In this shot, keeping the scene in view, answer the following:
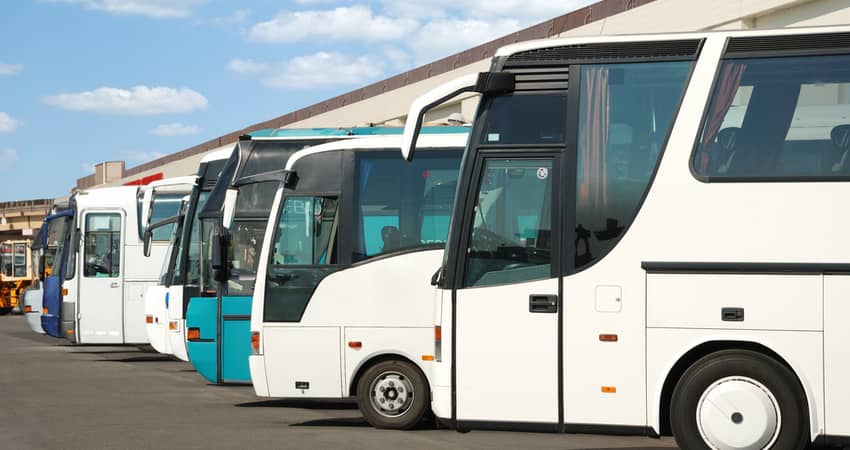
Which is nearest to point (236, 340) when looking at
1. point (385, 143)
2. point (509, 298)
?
point (385, 143)

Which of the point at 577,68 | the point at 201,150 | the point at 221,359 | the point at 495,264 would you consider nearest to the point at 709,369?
the point at 495,264

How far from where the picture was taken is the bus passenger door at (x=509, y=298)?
902 centimetres

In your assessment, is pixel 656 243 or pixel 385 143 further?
pixel 385 143

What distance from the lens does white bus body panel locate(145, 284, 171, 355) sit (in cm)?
1923

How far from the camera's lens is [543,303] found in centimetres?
908

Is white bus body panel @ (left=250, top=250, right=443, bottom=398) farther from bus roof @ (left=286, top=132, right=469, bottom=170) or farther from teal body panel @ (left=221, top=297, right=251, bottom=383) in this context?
teal body panel @ (left=221, top=297, right=251, bottom=383)

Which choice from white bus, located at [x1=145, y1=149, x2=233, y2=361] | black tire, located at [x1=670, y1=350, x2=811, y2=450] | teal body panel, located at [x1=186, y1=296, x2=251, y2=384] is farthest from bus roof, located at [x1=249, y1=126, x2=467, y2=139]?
black tire, located at [x1=670, y1=350, x2=811, y2=450]

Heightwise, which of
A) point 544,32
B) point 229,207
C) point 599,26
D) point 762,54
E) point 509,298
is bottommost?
point 509,298

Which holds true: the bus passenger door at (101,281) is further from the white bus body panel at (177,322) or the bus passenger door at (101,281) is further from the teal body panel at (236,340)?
the teal body panel at (236,340)

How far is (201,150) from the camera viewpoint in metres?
59.0

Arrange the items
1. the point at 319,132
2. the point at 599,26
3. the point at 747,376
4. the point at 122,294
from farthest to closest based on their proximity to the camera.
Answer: the point at 599,26 < the point at 122,294 < the point at 319,132 < the point at 747,376

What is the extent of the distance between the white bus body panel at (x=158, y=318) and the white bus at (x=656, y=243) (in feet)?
34.8

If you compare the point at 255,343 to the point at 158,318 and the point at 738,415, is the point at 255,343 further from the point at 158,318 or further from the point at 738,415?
the point at 158,318

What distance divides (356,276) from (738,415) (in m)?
4.99
